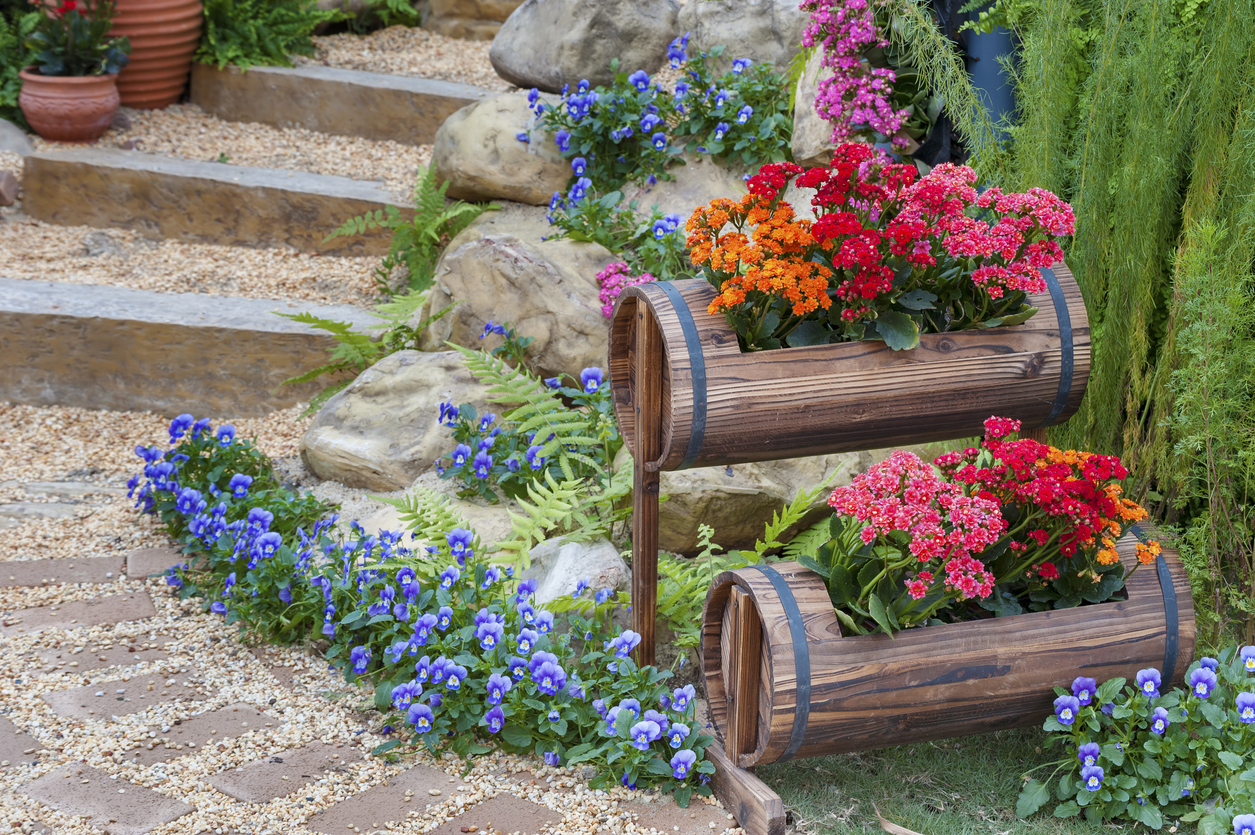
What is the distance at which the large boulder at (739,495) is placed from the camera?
10.3ft

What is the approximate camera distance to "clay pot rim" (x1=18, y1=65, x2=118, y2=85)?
5.52 m

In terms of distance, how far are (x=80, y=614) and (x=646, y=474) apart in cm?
181

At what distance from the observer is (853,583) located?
2238 mm

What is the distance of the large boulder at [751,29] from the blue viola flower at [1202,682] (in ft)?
10.2

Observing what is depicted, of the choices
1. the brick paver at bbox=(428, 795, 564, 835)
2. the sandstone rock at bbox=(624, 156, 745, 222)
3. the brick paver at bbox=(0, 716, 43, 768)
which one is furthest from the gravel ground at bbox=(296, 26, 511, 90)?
the brick paver at bbox=(428, 795, 564, 835)

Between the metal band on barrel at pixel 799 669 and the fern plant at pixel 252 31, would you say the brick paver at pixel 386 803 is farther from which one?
the fern plant at pixel 252 31

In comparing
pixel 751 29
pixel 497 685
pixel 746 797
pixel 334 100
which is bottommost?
pixel 746 797

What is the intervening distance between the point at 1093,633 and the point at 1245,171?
1157mm

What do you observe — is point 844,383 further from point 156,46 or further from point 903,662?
point 156,46

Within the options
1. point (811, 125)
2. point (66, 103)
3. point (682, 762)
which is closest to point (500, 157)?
point (811, 125)

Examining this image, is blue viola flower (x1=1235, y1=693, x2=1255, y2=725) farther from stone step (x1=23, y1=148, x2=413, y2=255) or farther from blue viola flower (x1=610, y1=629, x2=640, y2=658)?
stone step (x1=23, y1=148, x2=413, y2=255)

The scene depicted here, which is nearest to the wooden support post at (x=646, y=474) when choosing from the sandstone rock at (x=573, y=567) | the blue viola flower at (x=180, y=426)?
the sandstone rock at (x=573, y=567)

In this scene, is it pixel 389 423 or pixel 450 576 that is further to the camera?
pixel 389 423

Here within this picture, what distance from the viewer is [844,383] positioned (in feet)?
7.67
